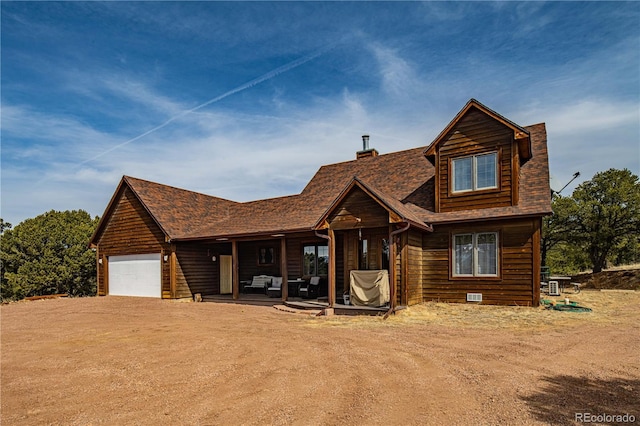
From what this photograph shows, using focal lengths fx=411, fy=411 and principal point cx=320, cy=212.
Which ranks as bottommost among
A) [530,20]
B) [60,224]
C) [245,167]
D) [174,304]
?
[174,304]

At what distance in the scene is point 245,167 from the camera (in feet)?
89.0

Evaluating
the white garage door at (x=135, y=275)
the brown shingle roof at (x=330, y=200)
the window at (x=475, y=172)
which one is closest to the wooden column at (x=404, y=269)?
the brown shingle roof at (x=330, y=200)

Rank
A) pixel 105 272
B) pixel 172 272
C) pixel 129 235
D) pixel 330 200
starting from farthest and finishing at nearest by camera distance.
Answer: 1. pixel 105 272
2. pixel 129 235
3. pixel 172 272
4. pixel 330 200

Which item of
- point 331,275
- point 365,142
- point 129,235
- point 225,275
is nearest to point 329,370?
point 331,275

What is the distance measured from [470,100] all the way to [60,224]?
33.0m

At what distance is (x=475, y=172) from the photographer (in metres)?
13.6

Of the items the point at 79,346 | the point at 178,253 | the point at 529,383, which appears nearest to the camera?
the point at 529,383

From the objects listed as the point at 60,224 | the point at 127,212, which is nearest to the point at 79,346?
the point at 127,212

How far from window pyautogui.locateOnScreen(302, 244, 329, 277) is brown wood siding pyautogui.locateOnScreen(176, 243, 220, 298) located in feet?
16.9

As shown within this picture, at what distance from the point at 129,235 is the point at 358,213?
12.8 metres

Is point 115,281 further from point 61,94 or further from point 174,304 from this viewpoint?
point 61,94

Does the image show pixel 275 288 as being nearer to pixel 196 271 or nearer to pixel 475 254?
pixel 196 271

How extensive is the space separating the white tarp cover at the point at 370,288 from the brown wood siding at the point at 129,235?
9662 millimetres

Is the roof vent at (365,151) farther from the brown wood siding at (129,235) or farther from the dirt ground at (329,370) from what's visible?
the dirt ground at (329,370)
